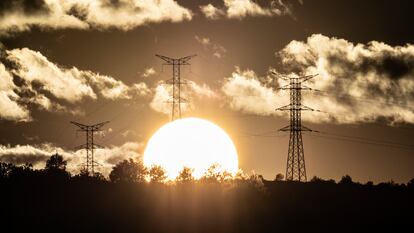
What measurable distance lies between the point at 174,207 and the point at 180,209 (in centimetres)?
114

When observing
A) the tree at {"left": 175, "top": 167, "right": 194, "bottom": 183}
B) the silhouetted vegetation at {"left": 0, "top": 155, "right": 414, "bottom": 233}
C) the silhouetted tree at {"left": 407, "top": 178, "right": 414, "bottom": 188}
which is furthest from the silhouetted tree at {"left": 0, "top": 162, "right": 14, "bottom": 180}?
the silhouetted tree at {"left": 407, "top": 178, "right": 414, "bottom": 188}

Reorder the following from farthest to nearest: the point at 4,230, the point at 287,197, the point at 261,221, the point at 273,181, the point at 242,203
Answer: the point at 273,181 < the point at 287,197 < the point at 242,203 < the point at 261,221 < the point at 4,230

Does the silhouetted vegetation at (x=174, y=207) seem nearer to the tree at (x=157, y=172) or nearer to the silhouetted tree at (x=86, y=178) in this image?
the silhouetted tree at (x=86, y=178)

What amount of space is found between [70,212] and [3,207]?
10884 mm

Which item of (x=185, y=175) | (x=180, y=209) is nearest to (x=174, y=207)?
(x=180, y=209)

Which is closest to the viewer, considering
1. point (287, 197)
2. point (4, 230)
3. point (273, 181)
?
point (4, 230)

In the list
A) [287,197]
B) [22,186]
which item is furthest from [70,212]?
[287,197]

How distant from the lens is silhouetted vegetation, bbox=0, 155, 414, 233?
103m

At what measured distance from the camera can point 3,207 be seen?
106 meters

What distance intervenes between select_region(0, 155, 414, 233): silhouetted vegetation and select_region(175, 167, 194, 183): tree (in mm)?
9349

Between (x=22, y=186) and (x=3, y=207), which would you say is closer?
(x=3, y=207)

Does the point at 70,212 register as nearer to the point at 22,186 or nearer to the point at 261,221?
the point at 22,186

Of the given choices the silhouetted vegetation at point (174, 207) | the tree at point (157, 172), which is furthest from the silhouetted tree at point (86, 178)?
the tree at point (157, 172)

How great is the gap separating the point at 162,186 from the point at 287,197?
927 inches
